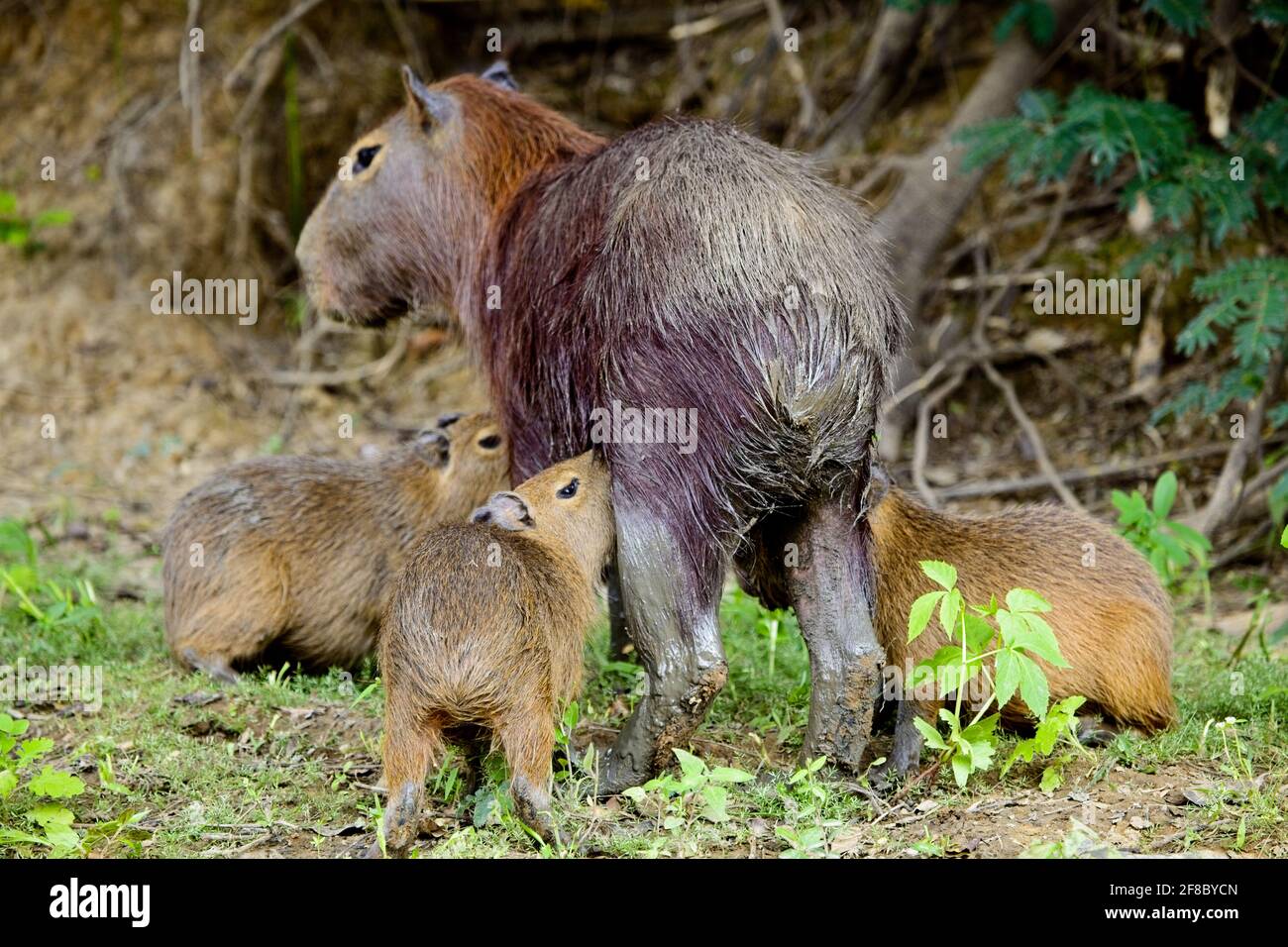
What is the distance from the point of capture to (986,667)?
14.2 ft

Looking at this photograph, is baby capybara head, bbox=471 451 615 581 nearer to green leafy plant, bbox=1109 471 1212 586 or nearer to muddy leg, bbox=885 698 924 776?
muddy leg, bbox=885 698 924 776

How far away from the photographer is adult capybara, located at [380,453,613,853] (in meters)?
4.07

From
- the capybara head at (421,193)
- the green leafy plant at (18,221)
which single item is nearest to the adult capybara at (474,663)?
the capybara head at (421,193)

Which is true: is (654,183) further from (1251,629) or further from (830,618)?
(1251,629)

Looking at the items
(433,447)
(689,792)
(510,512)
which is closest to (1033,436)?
(433,447)

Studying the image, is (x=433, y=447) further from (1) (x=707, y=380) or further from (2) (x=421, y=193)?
(1) (x=707, y=380)

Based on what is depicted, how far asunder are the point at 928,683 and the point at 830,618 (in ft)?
1.21

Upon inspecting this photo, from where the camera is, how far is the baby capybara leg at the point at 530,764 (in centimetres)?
409

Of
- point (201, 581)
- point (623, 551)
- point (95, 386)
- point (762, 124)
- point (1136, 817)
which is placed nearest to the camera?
point (1136, 817)

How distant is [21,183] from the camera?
31.1 feet

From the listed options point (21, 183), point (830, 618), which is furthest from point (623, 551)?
point (21, 183)

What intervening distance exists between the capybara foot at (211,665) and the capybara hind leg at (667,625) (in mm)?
1803
